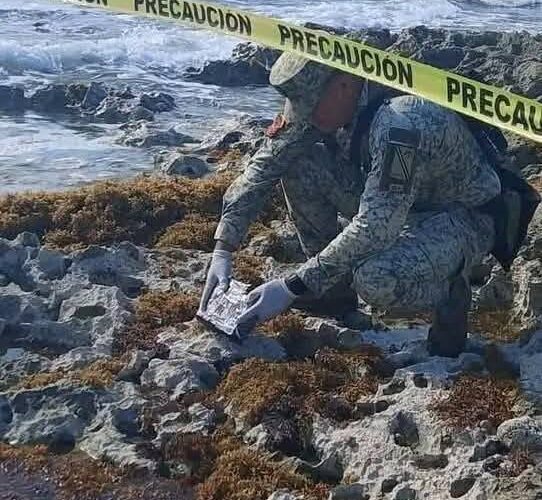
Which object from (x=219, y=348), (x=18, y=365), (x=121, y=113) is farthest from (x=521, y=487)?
(x=121, y=113)

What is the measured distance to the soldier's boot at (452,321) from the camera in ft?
16.2

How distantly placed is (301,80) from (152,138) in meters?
6.66

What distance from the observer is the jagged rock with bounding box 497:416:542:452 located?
13.0 feet

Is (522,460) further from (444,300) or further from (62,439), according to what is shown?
(62,439)

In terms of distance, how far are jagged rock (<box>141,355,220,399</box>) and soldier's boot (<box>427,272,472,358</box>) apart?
122cm

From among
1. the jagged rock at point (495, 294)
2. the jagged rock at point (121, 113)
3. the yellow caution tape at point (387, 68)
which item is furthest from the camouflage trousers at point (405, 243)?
the jagged rock at point (121, 113)

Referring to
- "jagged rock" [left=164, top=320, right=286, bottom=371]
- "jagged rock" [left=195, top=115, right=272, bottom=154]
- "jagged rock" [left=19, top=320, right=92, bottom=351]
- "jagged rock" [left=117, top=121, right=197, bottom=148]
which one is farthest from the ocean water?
"jagged rock" [left=164, top=320, right=286, bottom=371]

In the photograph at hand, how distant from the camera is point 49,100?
13.5 m

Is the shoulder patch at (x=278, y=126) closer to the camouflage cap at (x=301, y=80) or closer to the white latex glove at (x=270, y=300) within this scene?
the camouflage cap at (x=301, y=80)

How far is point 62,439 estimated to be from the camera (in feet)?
14.8

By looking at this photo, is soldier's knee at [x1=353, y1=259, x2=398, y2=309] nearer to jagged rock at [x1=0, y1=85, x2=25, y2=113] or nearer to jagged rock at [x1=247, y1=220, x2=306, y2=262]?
jagged rock at [x1=247, y1=220, x2=306, y2=262]

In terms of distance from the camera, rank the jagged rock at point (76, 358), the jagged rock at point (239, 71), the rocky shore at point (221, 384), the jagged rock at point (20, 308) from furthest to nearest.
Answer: the jagged rock at point (239, 71), the jagged rock at point (20, 308), the jagged rock at point (76, 358), the rocky shore at point (221, 384)

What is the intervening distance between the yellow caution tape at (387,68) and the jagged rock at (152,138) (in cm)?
577

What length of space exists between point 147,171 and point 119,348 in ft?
16.2
